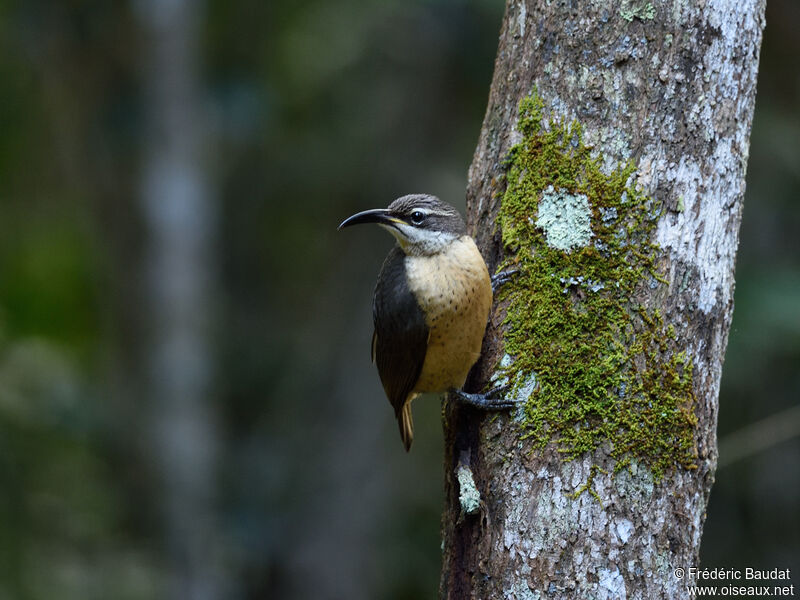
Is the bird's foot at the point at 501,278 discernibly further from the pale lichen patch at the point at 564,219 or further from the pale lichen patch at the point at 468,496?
the pale lichen patch at the point at 468,496

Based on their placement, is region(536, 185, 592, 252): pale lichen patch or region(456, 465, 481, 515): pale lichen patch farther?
region(536, 185, 592, 252): pale lichen patch

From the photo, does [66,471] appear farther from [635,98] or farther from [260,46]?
[635,98]

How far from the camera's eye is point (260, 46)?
959 centimetres

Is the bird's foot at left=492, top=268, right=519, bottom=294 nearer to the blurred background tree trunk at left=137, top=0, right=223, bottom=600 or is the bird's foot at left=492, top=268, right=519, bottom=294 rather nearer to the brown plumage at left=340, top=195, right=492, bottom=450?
the brown plumage at left=340, top=195, right=492, bottom=450

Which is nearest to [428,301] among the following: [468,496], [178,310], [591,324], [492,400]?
[492,400]

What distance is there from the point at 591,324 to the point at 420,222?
1229 mm

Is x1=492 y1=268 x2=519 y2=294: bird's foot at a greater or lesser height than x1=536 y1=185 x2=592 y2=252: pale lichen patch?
lesser

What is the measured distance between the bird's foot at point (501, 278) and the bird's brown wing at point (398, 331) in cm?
53

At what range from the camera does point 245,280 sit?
10867 millimetres

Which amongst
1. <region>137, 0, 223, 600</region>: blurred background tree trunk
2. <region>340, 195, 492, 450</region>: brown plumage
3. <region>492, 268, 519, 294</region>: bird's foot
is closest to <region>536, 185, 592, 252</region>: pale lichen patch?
<region>492, 268, 519, 294</region>: bird's foot

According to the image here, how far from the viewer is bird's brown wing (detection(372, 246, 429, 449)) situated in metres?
4.14

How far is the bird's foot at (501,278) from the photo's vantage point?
3.59m

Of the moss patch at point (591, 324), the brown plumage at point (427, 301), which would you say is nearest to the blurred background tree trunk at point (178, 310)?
the brown plumage at point (427, 301)

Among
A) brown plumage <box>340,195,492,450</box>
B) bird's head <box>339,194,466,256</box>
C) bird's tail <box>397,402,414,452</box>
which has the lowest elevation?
bird's tail <box>397,402,414,452</box>
